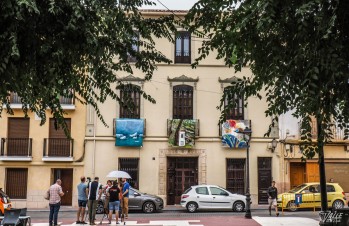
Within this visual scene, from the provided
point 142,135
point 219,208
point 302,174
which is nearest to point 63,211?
point 142,135

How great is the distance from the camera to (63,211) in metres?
24.0

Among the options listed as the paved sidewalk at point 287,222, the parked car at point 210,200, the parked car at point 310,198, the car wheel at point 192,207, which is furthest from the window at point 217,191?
the paved sidewalk at point 287,222

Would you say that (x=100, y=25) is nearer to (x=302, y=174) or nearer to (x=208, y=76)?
(x=208, y=76)

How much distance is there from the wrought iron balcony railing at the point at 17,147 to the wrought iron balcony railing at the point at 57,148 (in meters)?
1.02

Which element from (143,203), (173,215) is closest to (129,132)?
(143,203)

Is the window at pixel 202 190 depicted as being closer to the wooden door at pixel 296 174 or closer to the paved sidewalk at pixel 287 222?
the paved sidewalk at pixel 287 222

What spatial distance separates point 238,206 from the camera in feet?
76.8

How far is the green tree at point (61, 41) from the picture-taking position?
5.71 m

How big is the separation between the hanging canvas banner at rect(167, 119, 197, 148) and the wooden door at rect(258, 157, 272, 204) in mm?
4484

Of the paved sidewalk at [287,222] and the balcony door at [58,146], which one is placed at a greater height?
the balcony door at [58,146]

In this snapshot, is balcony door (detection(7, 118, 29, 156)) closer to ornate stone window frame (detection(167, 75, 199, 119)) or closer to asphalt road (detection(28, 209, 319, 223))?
asphalt road (detection(28, 209, 319, 223))

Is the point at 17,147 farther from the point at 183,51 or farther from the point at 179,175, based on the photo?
the point at 183,51

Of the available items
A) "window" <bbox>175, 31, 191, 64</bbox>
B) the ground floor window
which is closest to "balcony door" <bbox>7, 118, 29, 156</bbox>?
"window" <bbox>175, 31, 191, 64</bbox>

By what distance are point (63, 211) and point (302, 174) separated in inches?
590
